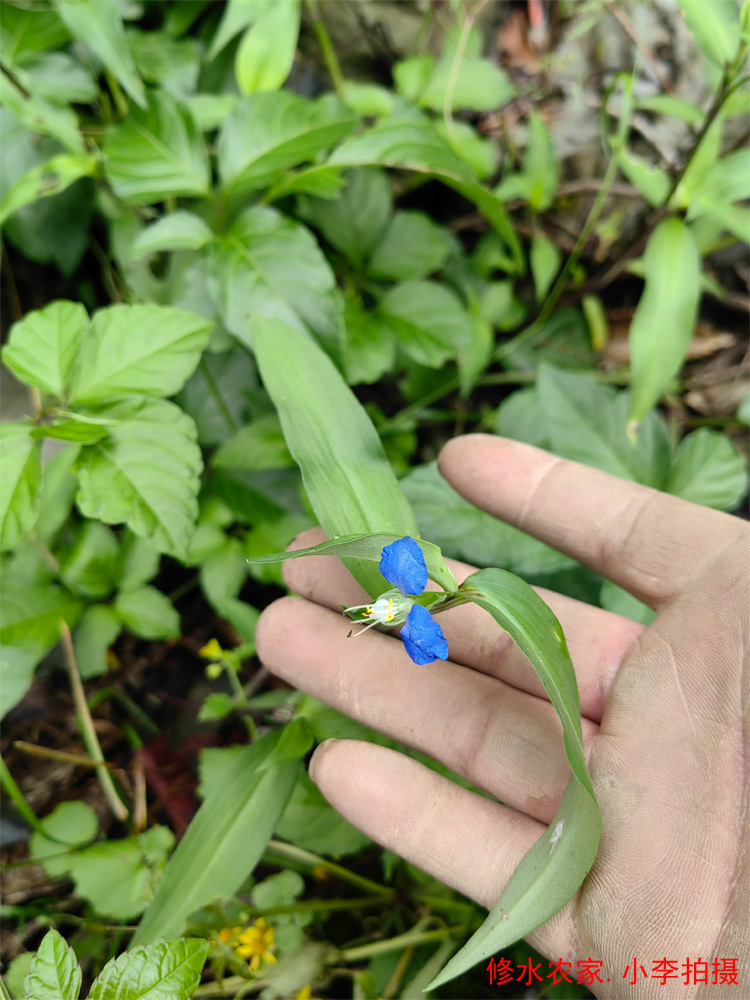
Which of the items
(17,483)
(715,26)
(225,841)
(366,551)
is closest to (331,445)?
(366,551)

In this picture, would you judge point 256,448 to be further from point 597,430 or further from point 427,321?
point 597,430

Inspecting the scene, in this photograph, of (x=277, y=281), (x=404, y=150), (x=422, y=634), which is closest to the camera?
(x=422, y=634)

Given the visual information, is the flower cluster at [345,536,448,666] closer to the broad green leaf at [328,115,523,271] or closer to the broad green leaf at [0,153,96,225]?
the broad green leaf at [328,115,523,271]

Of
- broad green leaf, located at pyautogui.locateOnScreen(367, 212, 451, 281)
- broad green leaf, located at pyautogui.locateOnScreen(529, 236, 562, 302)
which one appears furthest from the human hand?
broad green leaf, located at pyautogui.locateOnScreen(529, 236, 562, 302)

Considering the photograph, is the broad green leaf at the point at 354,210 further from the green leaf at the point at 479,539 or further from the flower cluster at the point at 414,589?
the flower cluster at the point at 414,589

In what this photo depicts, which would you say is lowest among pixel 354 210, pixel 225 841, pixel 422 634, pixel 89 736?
pixel 89 736

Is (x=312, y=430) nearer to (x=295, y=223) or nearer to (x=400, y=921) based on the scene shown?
(x=295, y=223)

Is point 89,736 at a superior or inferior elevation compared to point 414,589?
inferior
